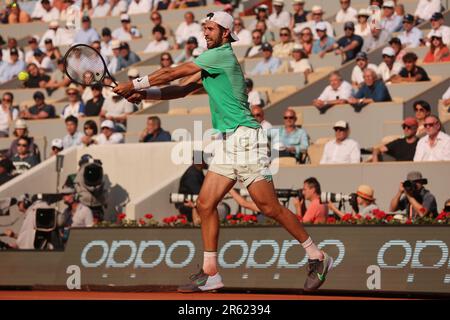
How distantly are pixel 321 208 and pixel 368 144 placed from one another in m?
3.68

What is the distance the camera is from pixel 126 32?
91.6 feet

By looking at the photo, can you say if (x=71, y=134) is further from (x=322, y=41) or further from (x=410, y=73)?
(x=410, y=73)

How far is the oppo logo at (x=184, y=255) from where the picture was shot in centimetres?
1416

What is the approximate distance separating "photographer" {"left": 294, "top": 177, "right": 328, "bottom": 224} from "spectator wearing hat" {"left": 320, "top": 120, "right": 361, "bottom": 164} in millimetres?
1362

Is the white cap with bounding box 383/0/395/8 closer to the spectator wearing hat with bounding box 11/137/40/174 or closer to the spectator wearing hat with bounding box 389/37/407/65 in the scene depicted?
the spectator wearing hat with bounding box 389/37/407/65

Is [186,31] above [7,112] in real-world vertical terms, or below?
above

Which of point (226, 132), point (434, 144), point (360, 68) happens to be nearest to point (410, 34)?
point (360, 68)

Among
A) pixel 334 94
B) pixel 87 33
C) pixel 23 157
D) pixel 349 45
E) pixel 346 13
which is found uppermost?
pixel 87 33

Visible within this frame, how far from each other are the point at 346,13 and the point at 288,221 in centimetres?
1377

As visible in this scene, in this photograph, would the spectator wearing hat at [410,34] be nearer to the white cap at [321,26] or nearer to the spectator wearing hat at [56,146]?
the white cap at [321,26]

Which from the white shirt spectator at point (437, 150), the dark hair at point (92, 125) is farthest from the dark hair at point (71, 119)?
the white shirt spectator at point (437, 150)

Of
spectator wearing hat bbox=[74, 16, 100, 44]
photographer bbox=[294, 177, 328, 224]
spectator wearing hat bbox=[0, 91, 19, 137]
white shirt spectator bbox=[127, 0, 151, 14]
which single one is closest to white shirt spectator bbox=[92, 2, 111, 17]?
white shirt spectator bbox=[127, 0, 151, 14]

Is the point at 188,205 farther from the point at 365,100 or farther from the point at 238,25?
the point at 238,25

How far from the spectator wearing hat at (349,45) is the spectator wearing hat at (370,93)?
A: 2379mm
